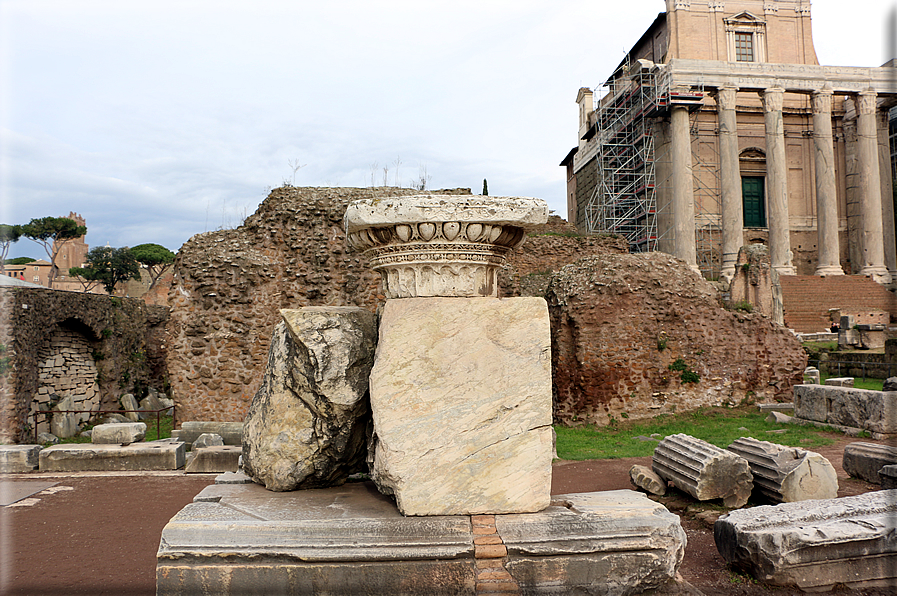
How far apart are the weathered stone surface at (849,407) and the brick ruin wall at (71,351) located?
535 inches

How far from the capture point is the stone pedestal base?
2412mm

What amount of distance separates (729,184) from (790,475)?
72.3 ft

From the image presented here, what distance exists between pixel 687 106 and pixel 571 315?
18.2 metres

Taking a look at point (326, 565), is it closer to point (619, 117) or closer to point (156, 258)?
point (619, 117)

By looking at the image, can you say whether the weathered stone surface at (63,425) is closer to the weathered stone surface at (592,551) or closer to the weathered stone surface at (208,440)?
the weathered stone surface at (208,440)

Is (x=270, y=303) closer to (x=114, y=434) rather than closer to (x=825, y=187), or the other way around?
(x=114, y=434)

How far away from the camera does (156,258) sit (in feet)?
127

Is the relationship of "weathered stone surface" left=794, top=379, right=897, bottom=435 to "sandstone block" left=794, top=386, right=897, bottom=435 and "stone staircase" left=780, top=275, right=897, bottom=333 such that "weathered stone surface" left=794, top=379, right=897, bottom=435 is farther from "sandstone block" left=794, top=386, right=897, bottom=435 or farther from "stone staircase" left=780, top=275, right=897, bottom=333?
"stone staircase" left=780, top=275, right=897, bottom=333

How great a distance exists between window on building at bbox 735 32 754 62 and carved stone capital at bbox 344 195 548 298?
31939 mm

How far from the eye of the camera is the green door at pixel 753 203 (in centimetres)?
2845

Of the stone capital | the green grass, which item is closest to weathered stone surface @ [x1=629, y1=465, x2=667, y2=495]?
the green grass

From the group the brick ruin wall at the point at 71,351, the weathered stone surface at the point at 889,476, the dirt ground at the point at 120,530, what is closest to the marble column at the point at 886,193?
the dirt ground at the point at 120,530

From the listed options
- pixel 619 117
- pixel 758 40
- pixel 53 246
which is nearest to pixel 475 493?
pixel 619 117

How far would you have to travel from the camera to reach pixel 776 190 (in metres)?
24.1
